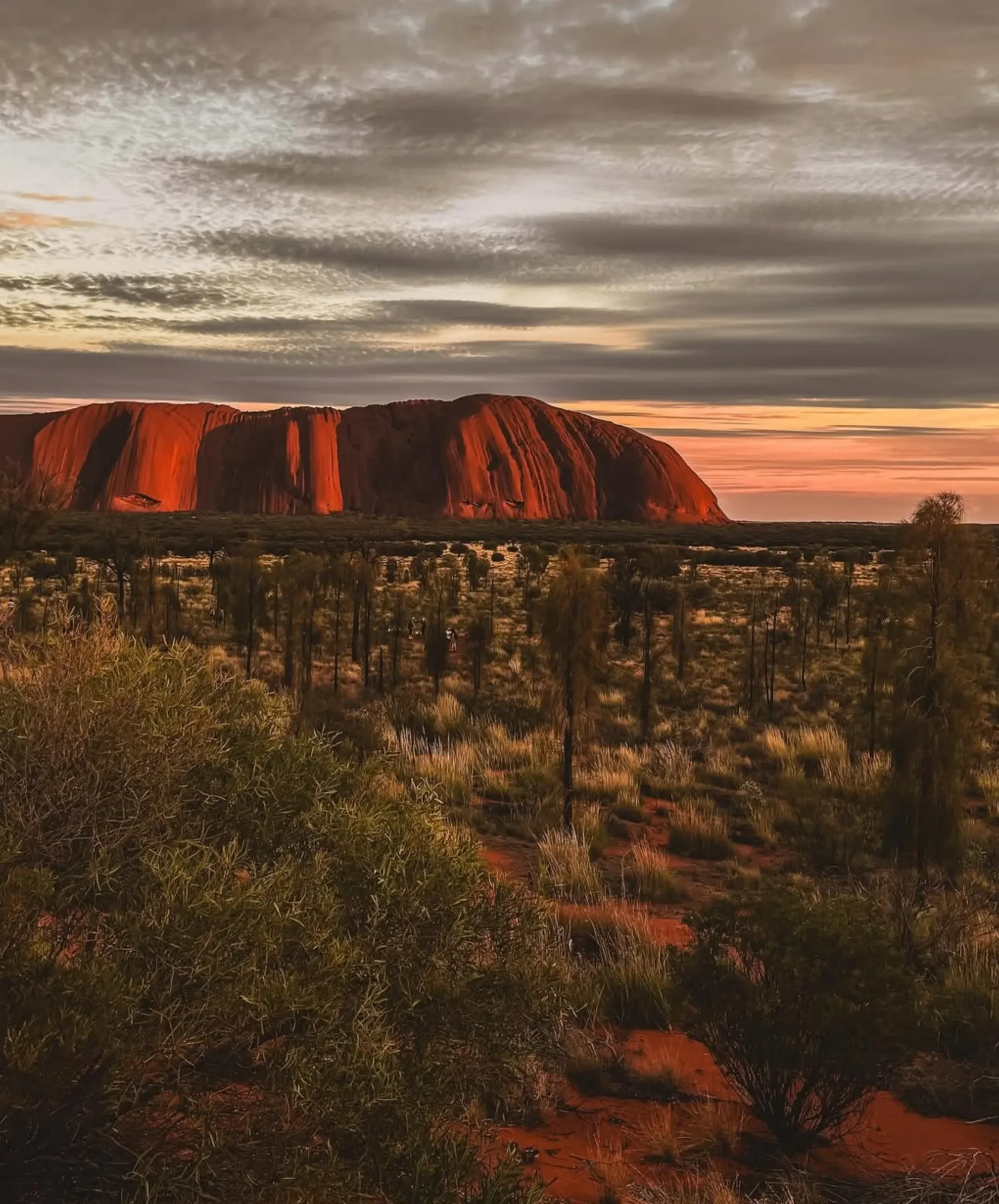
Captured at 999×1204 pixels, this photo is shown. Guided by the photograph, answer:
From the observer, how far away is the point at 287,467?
448 feet

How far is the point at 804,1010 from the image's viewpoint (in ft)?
16.0

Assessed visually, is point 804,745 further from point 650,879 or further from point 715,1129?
point 715,1129

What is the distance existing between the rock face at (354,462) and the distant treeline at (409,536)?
1960cm

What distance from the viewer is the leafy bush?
4773 mm

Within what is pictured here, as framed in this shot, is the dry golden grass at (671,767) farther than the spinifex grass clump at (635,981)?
Yes

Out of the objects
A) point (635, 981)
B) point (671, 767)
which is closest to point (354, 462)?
point (671, 767)

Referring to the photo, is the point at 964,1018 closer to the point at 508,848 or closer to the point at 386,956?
the point at 386,956

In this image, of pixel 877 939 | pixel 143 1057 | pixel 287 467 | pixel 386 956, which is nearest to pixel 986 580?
pixel 877 939

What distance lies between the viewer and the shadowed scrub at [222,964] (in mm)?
3117

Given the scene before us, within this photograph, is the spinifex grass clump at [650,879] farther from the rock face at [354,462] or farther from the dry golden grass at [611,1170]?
the rock face at [354,462]

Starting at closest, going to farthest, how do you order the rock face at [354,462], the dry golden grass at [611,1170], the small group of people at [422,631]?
the dry golden grass at [611,1170], the small group of people at [422,631], the rock face at [354,462]

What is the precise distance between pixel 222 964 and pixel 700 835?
8.34 metres

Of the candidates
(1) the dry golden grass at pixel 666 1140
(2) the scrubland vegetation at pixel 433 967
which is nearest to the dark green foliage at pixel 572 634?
(2) the scrubland vegetation at pixel 433 967

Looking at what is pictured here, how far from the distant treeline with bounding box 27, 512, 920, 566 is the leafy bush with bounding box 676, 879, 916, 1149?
98.1ft
